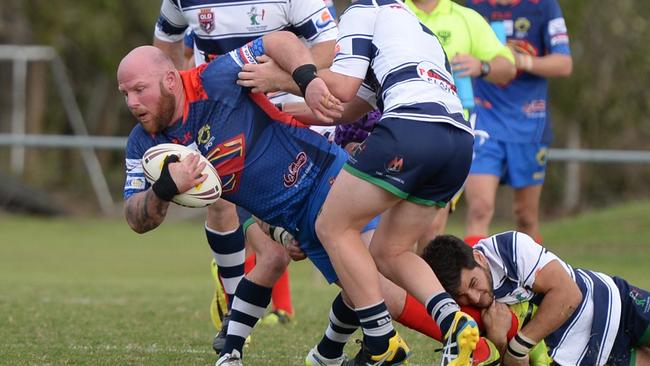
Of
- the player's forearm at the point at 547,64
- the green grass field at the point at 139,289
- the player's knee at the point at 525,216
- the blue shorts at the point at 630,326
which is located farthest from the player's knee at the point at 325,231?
the player's knee at the point at 525,216

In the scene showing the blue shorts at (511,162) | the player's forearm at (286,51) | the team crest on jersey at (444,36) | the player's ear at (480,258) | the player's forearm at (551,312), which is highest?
the player's forearm at (286,51)

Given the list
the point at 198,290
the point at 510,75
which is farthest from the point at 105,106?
the point at 510,75

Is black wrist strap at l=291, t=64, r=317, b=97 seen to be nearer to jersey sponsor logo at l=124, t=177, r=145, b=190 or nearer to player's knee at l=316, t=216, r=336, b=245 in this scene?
player's knee at l=316, t=216, r=336, b=245

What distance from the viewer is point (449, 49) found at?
711cm

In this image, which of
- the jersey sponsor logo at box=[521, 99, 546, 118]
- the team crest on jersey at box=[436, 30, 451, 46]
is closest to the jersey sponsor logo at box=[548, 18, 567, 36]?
the jersey sponsor logo at box=[521, 99, 546, 118]

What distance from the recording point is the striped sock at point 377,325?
14.7 ft

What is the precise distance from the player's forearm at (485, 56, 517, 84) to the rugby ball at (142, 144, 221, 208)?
313 cm

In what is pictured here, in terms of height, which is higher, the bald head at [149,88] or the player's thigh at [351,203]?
the bald head at [149,88]

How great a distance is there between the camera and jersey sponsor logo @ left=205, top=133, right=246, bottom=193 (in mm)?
4727

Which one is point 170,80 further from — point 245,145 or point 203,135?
point 245,145

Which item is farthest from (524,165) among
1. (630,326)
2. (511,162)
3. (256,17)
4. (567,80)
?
Result: (567,80)

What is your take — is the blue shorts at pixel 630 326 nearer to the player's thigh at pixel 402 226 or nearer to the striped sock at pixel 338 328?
the player's thigh at pixel 402 226

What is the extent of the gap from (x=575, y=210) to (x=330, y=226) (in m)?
16.8

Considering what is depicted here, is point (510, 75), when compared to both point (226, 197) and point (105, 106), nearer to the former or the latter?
point (226, 197)
